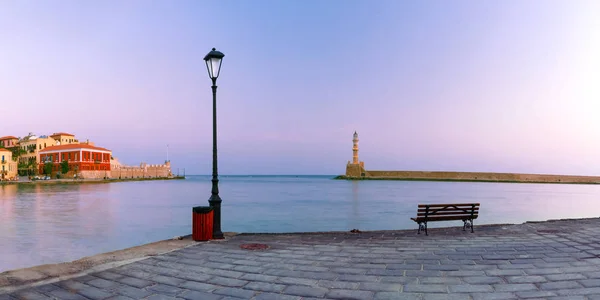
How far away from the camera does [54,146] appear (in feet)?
343

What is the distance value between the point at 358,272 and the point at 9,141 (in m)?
141

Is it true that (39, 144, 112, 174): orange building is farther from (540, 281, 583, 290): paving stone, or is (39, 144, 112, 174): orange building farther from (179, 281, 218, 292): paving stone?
(540, 281, 583, 290): paving stone

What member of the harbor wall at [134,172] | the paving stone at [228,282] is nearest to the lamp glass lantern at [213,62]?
the paving stone at [228,282]

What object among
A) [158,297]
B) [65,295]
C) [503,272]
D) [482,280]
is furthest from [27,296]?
[503,272]

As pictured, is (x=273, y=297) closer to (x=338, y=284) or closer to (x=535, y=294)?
(x=338, y=284)

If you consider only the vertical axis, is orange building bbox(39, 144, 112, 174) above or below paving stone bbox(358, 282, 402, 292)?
above

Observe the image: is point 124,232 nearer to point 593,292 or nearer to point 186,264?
point 186,264

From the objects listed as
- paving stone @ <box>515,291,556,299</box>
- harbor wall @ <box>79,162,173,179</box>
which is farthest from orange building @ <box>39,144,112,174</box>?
paving stone @ <box>515,291,556,299</box>

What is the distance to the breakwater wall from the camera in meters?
117

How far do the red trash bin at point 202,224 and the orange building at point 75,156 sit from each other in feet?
348

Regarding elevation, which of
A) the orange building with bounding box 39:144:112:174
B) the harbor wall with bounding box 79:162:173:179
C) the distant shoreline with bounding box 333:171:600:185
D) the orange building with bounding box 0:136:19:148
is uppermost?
the orange building with bounding box 0:136:19:148

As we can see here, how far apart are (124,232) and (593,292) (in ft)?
71.7

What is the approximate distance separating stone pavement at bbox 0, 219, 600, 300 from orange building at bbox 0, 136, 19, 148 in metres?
134

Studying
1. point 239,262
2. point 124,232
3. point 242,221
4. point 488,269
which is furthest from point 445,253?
point 242,221
